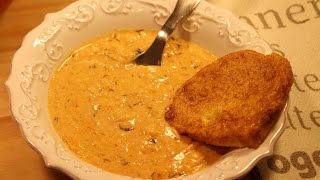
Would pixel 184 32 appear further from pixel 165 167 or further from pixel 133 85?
pixel 165 167

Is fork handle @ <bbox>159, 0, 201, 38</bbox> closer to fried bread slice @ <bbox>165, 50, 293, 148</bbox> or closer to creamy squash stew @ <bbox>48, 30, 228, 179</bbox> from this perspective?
creamy squash stew @ <bbox>48, 30, 228, 179</bbox>

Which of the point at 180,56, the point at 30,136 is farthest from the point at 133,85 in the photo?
the point at 30,136

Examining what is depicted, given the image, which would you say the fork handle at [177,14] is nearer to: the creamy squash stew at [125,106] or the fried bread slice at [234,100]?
the creamy squash stew at [125,106]

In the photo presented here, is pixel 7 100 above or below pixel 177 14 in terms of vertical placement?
below

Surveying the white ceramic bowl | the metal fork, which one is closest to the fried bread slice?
the white ceramic bowl

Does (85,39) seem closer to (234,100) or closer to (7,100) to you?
(7,100)

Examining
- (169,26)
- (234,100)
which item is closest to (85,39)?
(169,26)

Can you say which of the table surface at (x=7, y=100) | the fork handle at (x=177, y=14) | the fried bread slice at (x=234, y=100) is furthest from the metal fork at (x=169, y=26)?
the table surface at (x=7, y=100)
